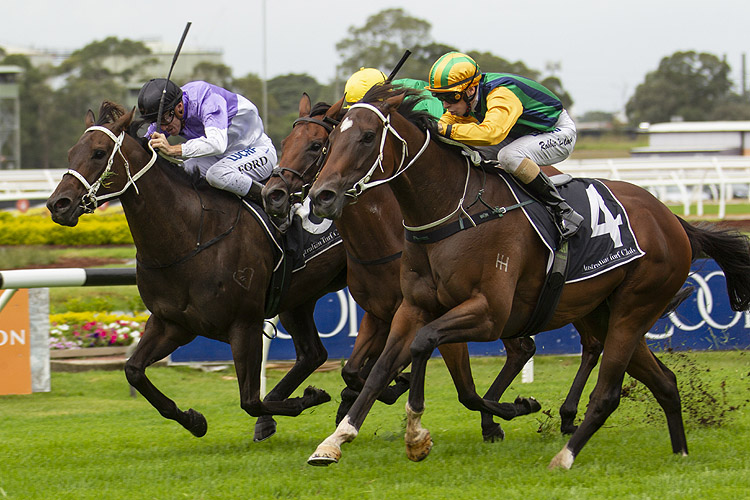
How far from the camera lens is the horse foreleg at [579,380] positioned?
222 inches

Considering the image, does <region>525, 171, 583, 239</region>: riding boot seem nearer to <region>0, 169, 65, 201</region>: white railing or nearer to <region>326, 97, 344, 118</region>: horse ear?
<region>326, 97, 344, 118</region>: horse ear

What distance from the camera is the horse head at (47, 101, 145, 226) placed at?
4762 millimetres

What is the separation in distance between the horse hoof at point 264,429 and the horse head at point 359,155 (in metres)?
2.08

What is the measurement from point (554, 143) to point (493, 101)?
62 cm

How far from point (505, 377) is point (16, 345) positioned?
3839mm

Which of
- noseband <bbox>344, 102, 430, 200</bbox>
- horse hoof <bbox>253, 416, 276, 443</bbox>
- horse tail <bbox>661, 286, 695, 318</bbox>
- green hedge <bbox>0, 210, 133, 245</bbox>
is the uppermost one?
noseband <bbox>344, 102, 430, 200</bbox>

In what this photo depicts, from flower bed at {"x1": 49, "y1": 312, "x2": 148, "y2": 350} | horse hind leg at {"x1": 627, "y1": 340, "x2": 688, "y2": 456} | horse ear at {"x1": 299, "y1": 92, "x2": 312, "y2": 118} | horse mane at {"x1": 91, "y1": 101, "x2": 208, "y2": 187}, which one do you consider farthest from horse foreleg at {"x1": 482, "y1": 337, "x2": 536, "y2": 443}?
flower bed at {"x1": 49, "y1": 312, "x2": 148, "y2": 350}

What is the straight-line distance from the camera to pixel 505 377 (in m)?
5.89

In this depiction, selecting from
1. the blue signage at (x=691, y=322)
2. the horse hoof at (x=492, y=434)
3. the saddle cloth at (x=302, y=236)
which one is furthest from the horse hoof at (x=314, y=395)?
the blue signage at (x=691, y=322)

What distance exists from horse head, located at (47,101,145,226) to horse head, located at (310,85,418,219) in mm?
1367

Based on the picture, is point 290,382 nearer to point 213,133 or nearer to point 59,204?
point 213,133

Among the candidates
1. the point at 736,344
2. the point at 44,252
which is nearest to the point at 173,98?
the point at 736,344

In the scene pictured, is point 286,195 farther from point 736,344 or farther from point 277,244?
point 736,344

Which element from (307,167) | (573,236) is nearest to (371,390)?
(307,167)
